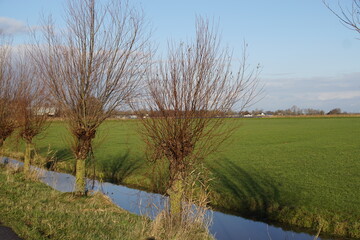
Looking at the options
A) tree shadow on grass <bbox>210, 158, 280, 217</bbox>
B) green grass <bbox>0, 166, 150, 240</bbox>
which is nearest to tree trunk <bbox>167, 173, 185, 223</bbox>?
green grass <bbox>0, 166, 150, 240</bbox>

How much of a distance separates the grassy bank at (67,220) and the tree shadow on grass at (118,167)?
10.1m

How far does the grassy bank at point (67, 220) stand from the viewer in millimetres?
7336

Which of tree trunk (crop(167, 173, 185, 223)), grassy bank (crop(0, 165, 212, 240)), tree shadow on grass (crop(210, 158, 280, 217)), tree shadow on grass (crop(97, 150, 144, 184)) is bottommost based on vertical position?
tree shadow on grass (crop(97, 150, 144, 184))

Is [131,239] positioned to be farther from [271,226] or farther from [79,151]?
[271,226]

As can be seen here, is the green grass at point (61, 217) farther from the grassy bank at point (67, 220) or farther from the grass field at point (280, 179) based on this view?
the grass field at point (280, 179)

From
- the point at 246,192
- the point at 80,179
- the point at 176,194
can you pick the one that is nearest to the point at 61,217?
the point at 176,194

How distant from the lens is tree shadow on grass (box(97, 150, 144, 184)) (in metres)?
22.5

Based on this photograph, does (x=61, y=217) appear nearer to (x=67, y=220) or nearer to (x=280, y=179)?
(x=67, y=220)

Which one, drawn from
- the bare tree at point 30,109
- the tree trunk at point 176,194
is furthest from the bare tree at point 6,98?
the tree trunk at point 176,194

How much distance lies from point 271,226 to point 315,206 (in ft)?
7.27

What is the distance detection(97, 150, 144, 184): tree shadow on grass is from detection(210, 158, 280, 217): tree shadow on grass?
213 inches

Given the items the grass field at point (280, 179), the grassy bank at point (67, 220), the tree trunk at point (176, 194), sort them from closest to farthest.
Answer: the grassy bank at point (67, 220), the tree trunk at point (176, 194), the grass field at point (280, 179)

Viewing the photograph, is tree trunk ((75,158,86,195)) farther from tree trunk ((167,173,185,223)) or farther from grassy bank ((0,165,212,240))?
tree trunk ((167,173,185,223))

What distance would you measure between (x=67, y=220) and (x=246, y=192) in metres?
10.4
